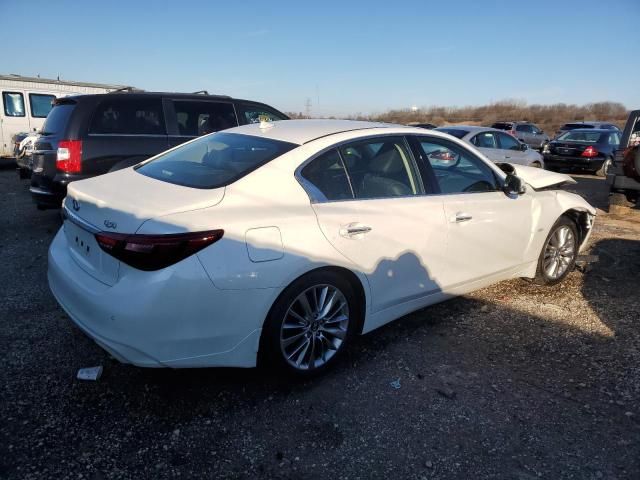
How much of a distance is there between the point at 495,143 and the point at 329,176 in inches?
381

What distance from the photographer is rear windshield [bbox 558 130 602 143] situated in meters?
14.7

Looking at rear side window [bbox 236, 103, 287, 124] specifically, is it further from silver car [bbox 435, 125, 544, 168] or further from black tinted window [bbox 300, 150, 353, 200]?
silver car [bbox 435, 125, 544, 168]

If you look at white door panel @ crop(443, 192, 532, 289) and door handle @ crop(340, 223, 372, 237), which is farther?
white door panel @ crop(443, 192, 532, 289)

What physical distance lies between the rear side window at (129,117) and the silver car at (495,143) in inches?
251

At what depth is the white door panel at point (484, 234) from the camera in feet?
11.6

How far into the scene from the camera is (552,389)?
9.80 feet

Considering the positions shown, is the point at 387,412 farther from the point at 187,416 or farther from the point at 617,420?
the point at 617,420

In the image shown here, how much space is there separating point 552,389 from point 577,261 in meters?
2.55

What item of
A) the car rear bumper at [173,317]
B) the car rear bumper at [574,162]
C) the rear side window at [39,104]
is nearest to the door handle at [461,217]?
the car rear bumper at [173,317]

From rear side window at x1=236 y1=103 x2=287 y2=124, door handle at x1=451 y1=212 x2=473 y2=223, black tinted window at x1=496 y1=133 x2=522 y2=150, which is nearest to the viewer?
door handle at x1=451 y1=212 x2=473 y2=223

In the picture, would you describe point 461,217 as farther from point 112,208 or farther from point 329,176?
point 112,208

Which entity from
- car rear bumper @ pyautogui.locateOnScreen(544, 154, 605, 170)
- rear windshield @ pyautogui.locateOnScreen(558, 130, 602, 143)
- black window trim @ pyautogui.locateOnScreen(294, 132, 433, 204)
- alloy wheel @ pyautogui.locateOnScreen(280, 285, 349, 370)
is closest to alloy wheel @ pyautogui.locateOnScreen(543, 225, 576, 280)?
black window trim @ pyautogui.locateOnScreen(294, 132, 433, 204)

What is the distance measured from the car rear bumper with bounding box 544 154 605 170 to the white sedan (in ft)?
39.9

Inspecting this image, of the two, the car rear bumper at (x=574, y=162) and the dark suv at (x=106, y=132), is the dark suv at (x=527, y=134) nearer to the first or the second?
the car rear bumper at (x=574, y=162)
